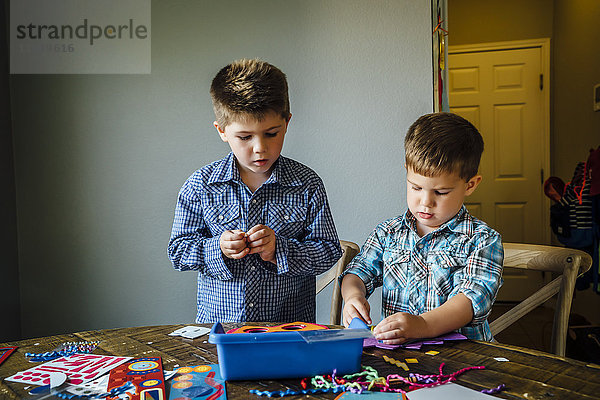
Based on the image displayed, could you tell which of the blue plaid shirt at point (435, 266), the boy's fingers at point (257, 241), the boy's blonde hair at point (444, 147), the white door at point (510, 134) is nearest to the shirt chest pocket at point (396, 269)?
the blue plaid shirt at point (435, 266)

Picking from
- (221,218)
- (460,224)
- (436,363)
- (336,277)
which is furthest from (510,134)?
(436,363)

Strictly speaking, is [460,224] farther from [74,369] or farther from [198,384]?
A: [74,369]

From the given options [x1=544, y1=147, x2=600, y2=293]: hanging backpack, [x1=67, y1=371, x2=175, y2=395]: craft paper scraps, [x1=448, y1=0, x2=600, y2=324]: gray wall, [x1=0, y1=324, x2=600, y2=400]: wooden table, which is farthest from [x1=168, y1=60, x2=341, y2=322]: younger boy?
[x1=448, y1=0, x2=600, y2=324]: gray wall

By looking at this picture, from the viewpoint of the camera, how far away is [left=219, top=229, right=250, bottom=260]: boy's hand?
3.72 ft

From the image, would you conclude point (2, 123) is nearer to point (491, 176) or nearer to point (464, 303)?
point (464, 303)

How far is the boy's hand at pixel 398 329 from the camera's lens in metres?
0.93

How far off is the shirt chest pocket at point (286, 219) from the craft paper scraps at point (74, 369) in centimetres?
58

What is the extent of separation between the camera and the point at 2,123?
2090mm

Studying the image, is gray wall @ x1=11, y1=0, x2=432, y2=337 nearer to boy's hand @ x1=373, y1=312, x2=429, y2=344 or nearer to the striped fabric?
boy's hand @ x1=373, y1=312, x2=429, y2=344

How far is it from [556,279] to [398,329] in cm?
51

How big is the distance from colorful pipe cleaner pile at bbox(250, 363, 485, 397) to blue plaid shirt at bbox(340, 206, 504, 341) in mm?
321

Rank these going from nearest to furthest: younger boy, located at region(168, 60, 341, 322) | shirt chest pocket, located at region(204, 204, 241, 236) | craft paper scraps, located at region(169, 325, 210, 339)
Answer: craft paper scraps, located at region(169, 325, 210, 339) < younger boy, located at region(168, 60, 341, 322) < shirt chest pocket, located at region(204, 204, 241, 236)

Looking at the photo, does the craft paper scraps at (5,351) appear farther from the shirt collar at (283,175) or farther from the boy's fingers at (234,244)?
the shirt collar at (283,175)

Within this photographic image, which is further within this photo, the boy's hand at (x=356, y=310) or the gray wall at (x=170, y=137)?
the gray wall at (x=170, y=137)
